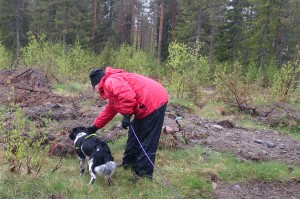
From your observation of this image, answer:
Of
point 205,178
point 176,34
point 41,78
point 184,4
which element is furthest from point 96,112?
point 176,34

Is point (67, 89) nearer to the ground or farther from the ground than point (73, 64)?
nearer to the ground

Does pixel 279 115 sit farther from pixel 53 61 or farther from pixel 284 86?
pixel 53 61

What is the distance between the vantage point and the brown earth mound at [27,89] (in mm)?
9853

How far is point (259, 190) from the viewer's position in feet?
15.5

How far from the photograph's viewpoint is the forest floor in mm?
4780

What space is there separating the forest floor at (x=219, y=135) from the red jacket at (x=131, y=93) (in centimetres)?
161

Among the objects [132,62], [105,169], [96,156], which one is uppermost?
[132,62]

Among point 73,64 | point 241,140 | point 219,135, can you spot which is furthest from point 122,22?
point 241,140

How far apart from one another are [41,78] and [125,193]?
10.3 meters

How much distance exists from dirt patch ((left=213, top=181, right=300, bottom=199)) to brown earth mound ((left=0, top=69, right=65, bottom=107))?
605 centimetres

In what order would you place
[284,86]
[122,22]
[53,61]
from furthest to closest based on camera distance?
1. [122,22]
2. [53,61]
3. [284,86]

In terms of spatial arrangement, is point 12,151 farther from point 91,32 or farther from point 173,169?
point 91,32

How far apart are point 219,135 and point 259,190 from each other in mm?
2679

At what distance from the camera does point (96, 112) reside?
28.3 ft
